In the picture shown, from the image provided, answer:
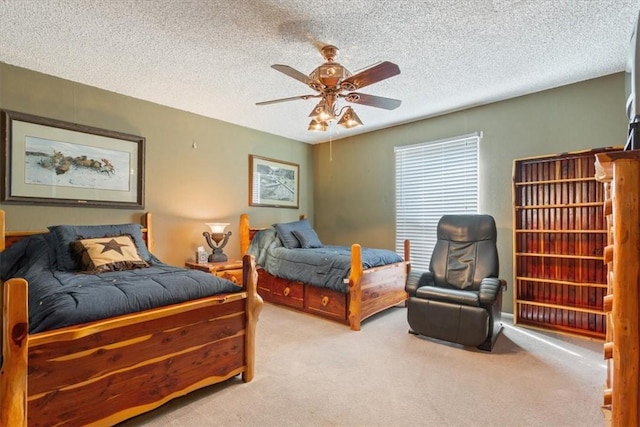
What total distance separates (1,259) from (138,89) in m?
2.02

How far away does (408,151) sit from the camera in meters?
4.61

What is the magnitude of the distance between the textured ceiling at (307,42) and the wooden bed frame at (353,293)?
1.84 metres

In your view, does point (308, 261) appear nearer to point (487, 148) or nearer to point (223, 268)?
point (223, 268)

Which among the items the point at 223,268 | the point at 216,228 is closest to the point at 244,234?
the point at 216,228

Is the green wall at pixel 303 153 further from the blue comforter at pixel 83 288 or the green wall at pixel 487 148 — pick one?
the blue comforter at pixel 83 288

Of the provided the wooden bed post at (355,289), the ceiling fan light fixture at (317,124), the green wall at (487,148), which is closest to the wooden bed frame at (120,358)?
the wooden bed post at (355,289)

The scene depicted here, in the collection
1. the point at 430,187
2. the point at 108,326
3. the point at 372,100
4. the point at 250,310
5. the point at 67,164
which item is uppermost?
the point at 372,100

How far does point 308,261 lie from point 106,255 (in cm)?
198

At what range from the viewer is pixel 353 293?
3283 millimetres

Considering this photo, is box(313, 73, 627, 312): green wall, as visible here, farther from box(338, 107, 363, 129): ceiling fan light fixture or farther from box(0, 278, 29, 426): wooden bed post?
box(0, 278, 29, 426): wooden bed post

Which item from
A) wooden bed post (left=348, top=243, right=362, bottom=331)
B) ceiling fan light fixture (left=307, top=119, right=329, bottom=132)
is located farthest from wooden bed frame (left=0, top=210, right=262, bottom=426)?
ceiling fan light fixture (left=307, top=119, right=329, bottom=132)

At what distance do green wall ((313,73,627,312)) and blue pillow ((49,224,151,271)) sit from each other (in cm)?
314

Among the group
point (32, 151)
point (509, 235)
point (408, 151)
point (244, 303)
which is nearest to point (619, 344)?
point (244, 303)

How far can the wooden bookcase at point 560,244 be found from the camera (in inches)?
121
